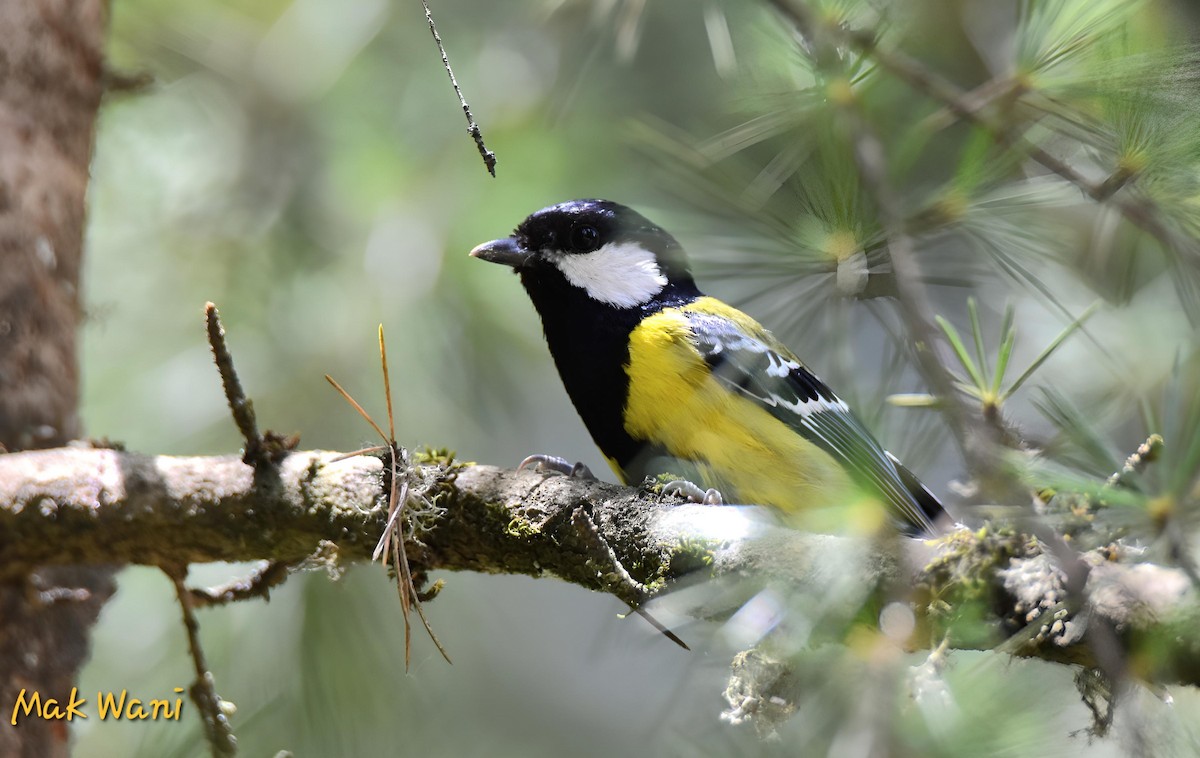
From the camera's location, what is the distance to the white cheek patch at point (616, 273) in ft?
7.41

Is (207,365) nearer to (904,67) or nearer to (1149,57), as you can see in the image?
(904,67)

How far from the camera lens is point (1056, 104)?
4.96 ft

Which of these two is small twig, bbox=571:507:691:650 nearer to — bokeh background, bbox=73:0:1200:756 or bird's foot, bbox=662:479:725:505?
bokeh background, bbox=73:0:1200:756

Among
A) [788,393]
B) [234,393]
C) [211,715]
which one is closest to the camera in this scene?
[234,393]

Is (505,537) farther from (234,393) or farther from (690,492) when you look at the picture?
(234,393)

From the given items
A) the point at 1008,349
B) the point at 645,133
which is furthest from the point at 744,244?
the point at 1008,349

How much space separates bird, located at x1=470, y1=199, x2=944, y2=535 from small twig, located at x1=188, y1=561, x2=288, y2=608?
531 millimetres

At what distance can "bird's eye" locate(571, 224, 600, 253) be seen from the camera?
232cm

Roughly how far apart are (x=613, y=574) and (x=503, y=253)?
1.02m

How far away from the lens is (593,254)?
7.62 ft

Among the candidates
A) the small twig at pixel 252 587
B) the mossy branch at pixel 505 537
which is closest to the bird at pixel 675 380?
the mossy branch at pixel 505 537

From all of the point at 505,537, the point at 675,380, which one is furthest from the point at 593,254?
the point at 505,537

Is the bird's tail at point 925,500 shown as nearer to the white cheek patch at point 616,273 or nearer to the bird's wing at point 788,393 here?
the bird's wing at point 788,393

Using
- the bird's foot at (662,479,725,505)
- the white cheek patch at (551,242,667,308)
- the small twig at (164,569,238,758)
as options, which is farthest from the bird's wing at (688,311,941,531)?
the small twig at (164,569,238,758)
